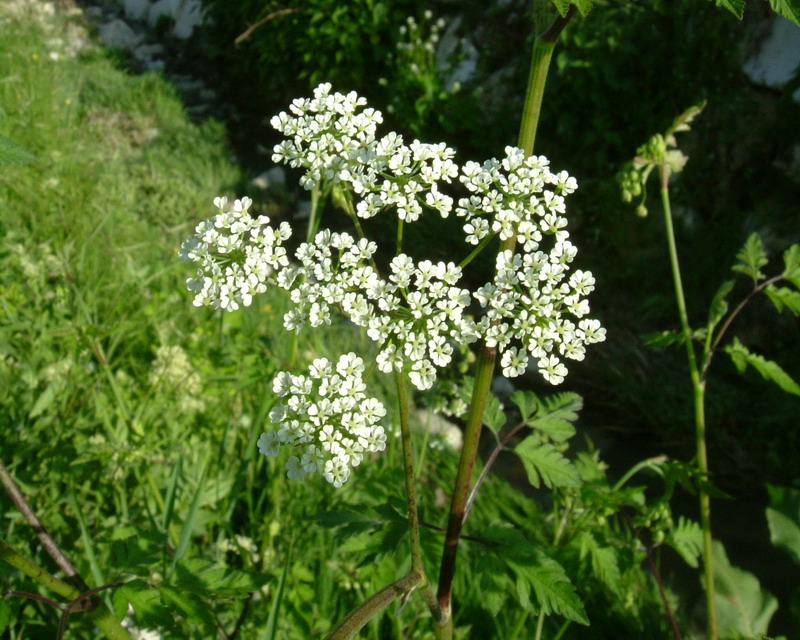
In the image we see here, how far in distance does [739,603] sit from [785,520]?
1.49 feet

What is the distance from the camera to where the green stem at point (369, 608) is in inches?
39.5

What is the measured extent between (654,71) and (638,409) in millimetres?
2344

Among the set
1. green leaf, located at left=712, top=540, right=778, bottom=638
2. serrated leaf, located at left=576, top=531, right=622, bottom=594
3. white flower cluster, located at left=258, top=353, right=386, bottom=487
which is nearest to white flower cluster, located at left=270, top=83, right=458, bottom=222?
white flower cluster, located at left=258, top=353, right=386, bottom=487

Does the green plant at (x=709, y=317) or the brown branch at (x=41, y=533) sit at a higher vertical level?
the green plant at (x=709, y=317)

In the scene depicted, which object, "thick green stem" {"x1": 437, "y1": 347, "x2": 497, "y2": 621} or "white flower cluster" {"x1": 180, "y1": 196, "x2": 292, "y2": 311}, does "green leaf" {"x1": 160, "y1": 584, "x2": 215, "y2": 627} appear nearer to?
"thick green stem" {"x1": 437, "y1": 347, "x2": 497, "y2": 621}

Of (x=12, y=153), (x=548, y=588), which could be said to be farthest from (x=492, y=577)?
(x=12, y=153)

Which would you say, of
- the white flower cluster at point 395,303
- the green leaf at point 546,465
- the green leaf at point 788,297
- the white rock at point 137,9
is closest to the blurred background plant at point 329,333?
the green leaf at point 546,465

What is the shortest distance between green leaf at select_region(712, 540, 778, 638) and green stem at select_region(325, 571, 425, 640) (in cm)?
180

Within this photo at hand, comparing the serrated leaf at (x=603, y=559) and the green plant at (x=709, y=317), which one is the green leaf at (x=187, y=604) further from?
the green plant at (x=709, y=317)

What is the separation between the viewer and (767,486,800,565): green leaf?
7.25ft

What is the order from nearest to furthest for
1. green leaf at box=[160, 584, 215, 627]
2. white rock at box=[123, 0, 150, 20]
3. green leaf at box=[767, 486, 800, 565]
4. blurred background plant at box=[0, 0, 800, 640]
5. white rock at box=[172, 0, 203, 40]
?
green leaf at box=[160, 584, 215, 627], blurred background plant at box=[0, 0, 800, 640], green leaf at box=[767, 486, 800, 565], white rock at box=[172, 0, 203, 40], white rock at box=[123, 0, 150, 20]

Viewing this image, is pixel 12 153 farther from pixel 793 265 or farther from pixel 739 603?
pixel 739 603

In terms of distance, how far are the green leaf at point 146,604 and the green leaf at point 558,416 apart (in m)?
0.81

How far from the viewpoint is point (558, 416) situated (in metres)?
1.57
